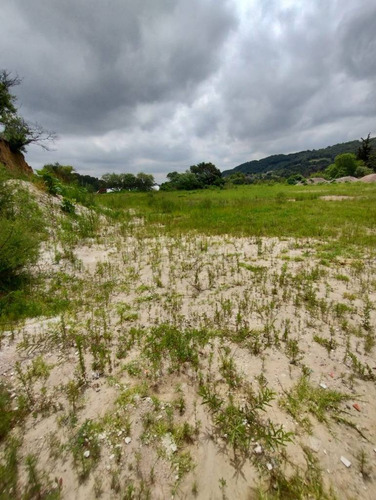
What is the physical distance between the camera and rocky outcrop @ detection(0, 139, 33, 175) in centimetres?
1486

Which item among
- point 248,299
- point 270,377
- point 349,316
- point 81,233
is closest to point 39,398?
point 270,377

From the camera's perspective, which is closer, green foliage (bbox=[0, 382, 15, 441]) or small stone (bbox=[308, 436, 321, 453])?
small stone (bbox=[308, 436, 321, 453])

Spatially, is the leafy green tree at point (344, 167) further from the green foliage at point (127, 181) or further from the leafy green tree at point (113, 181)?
the leafy green tree at point (113, 181)

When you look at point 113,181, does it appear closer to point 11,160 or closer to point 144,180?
point 144,180

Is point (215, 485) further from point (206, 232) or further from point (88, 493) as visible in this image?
point (206, 232)

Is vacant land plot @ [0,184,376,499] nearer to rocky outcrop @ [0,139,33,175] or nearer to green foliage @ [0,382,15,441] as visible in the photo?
green foliage @ [0,382,15,441]

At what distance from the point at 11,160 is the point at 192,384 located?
2019 cm

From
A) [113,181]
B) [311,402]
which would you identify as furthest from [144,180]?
[311,402]

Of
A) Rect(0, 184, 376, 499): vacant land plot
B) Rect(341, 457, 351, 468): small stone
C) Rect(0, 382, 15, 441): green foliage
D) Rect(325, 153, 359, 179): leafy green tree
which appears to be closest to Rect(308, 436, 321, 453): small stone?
Rect(0, 184, 376, 499): vacant land plot

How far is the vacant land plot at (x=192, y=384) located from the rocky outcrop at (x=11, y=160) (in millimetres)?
12731

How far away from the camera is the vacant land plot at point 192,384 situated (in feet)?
6.70

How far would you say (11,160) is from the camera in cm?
1633

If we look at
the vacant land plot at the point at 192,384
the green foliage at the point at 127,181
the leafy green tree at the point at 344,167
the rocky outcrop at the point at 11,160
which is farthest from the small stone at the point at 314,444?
the green foliage at the point at 127,181

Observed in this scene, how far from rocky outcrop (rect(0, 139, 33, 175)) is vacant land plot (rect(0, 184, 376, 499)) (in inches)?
501
